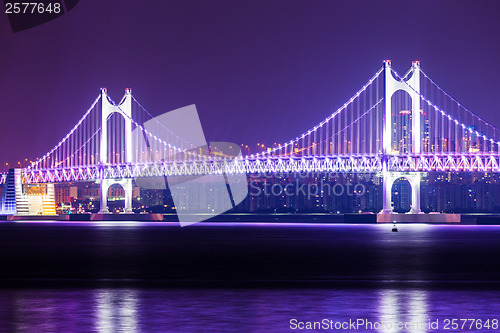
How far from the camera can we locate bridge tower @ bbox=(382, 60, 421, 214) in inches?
2876

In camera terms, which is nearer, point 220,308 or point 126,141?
point 220,308

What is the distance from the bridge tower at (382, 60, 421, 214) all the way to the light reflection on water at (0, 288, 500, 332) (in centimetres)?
5975

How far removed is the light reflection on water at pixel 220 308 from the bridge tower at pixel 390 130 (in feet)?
196

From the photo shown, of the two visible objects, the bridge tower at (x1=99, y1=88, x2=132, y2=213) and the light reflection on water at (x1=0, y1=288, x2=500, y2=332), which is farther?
the bridge tower at (x1=99, y1=88, x2=132, y2=213)

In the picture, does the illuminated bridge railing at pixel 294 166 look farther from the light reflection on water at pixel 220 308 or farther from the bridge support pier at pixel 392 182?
the light reflection on water at pixel 220 308

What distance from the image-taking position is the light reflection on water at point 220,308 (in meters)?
9.69

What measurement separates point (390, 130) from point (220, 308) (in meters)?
63.7

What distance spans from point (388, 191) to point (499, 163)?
8906 millimetres

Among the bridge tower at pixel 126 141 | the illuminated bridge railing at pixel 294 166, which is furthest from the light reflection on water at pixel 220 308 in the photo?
the bridge tower at pixel 126 141

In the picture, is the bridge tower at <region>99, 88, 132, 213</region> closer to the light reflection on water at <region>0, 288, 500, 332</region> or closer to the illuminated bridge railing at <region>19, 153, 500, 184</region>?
the illuminated bridge railing at <region>19, 153, 500, 184</region>

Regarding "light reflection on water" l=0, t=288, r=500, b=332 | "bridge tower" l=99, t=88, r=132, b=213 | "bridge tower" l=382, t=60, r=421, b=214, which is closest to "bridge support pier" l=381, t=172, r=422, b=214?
"bridge tower" l=382, t=60, r=421, b=214

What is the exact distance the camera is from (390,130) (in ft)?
242

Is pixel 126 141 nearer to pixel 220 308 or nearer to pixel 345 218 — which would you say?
pixel 345 218

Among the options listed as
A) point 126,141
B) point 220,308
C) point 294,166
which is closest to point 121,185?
point 126,141
